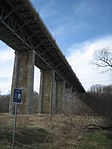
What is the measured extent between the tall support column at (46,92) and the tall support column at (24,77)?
9.76 metres

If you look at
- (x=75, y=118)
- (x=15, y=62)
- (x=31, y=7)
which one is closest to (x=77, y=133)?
(x=75, y=118)

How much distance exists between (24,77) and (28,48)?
141 inches

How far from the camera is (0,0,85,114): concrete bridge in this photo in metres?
20.8

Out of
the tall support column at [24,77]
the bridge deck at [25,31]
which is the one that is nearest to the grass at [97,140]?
the tall support column at [24,77]

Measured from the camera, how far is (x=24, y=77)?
27781 millimetres

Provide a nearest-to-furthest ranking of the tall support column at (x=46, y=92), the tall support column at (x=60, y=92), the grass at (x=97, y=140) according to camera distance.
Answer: the grass at (x=97, y=140), the tall support column at (x=46, y=92), the tall support column at (x=60, y=92)

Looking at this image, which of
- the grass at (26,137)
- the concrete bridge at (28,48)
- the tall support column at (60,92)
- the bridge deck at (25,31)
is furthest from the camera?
the tall support column at (60,92)

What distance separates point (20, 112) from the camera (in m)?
26.7

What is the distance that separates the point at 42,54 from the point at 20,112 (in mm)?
8865

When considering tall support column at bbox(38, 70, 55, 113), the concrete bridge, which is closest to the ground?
the concrete bridge

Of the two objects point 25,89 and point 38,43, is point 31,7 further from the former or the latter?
point 25,89

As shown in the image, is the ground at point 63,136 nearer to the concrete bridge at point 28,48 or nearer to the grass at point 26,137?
the grass at point 26,137

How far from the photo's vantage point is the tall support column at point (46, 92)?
1435 inches

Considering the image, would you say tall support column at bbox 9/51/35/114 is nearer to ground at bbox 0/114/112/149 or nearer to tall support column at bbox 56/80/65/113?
ground at bbox 0/114/112/149
